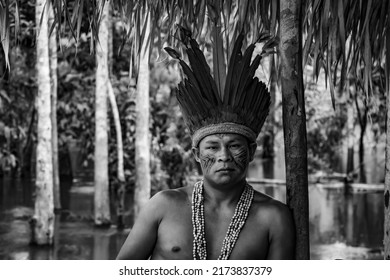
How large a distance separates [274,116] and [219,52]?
49.8 ft

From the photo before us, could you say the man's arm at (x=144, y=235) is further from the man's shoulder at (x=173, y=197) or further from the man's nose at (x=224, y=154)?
the man's nose at (x=224, y=154)

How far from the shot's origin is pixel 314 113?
14.9m

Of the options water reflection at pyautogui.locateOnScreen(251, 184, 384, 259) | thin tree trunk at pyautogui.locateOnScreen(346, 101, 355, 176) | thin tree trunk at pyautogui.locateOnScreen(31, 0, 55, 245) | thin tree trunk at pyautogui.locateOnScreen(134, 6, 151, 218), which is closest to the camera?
thin tree trunk at pyautogui.locateOnScreen(31, 0, 55, 245)

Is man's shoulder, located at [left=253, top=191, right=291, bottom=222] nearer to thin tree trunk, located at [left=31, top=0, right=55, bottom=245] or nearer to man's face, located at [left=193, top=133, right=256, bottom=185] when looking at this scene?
man's face, located at [left=193, top=133, right=256, bottom=185]

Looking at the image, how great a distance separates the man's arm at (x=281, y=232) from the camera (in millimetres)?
2219

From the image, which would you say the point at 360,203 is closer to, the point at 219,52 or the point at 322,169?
the point at 322,169

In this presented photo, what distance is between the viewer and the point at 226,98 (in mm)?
2232

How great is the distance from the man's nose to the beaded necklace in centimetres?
16

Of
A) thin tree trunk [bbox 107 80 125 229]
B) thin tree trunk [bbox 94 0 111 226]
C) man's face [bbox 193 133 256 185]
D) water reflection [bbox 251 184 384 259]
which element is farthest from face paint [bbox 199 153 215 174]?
thin tree trunk [bbox 107 80 125 229]

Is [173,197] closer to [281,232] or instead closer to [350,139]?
[281,232]

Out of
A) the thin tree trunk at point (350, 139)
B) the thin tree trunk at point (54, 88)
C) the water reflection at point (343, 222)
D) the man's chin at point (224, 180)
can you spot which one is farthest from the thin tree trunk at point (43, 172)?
the thin tree trunk at point (350, 139)

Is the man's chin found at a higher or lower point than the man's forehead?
lower

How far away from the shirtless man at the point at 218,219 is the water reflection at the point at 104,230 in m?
5.95

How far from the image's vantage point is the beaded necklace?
2217 millimetres
